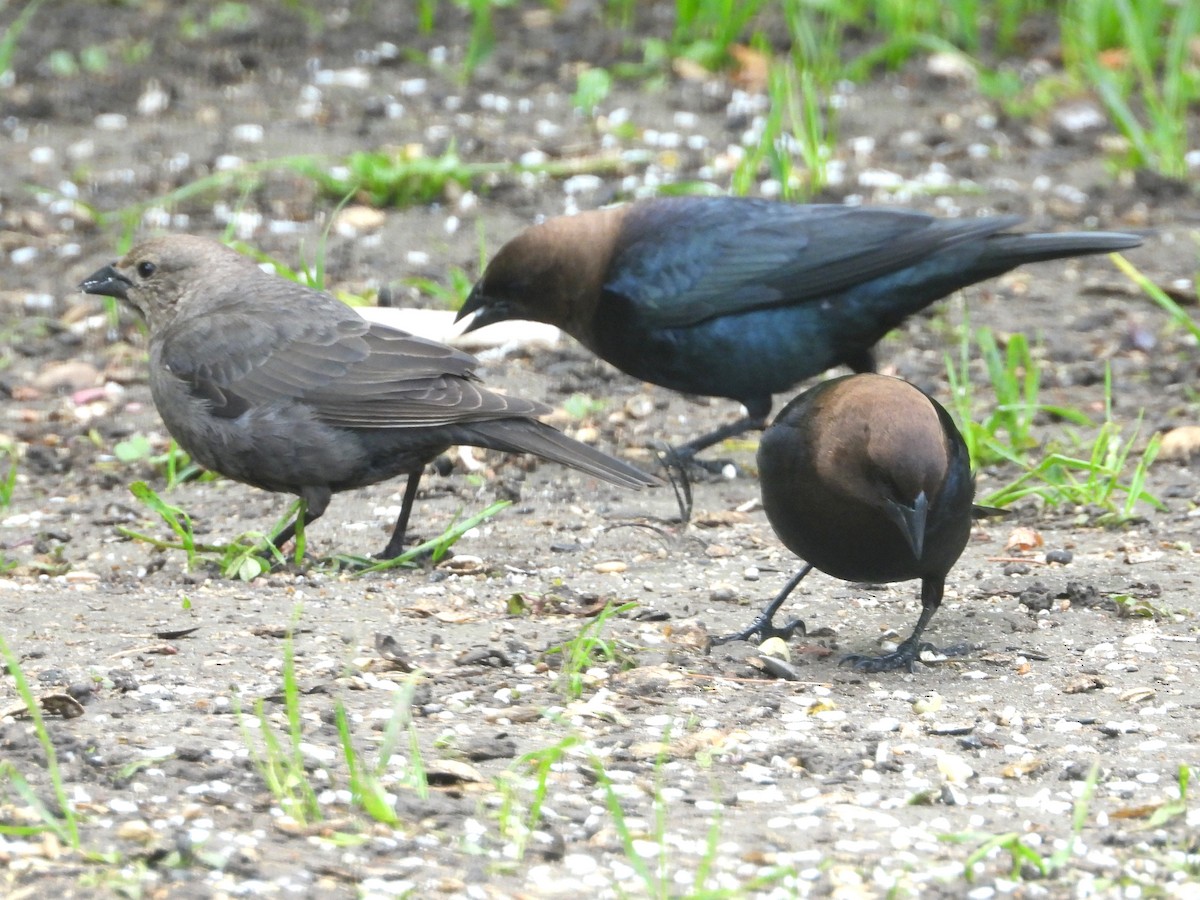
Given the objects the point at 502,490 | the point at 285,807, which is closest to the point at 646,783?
the point at 285,807

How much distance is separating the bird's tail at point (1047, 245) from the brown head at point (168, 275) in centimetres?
238

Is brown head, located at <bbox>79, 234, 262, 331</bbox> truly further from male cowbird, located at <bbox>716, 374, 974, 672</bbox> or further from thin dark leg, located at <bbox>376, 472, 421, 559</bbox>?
male cowbird, located at <bbox>716, 374, 974, 672</bbox>

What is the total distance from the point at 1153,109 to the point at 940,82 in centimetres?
145

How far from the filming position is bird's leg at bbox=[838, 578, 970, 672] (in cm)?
413

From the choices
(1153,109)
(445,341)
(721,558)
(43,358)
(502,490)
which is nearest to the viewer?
(721,558)

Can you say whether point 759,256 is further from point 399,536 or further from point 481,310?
point 399,536

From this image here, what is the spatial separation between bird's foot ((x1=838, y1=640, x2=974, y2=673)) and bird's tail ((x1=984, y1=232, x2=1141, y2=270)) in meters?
1.87

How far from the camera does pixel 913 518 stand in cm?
372

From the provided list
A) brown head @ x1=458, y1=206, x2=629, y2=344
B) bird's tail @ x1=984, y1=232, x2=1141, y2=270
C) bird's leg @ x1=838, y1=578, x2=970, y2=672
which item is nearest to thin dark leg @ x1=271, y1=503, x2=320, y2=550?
brown head @ x1=458, y1=206, x2=629, y2=344

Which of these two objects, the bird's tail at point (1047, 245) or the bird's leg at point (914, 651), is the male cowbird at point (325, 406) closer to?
the bird's leg at point (914, 651)

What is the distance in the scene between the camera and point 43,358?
671 cm

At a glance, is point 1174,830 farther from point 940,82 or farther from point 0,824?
point 940,82

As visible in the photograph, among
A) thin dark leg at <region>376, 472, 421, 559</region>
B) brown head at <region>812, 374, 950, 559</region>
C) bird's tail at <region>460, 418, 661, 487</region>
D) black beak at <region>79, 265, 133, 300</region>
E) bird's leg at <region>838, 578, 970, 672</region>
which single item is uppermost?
brown head at <region>812, 374, 950, 559</region>

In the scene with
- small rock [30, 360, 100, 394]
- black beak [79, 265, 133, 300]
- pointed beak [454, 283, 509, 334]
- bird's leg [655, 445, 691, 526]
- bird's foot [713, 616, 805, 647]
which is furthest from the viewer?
small rock [30, 360, 100, 394]
